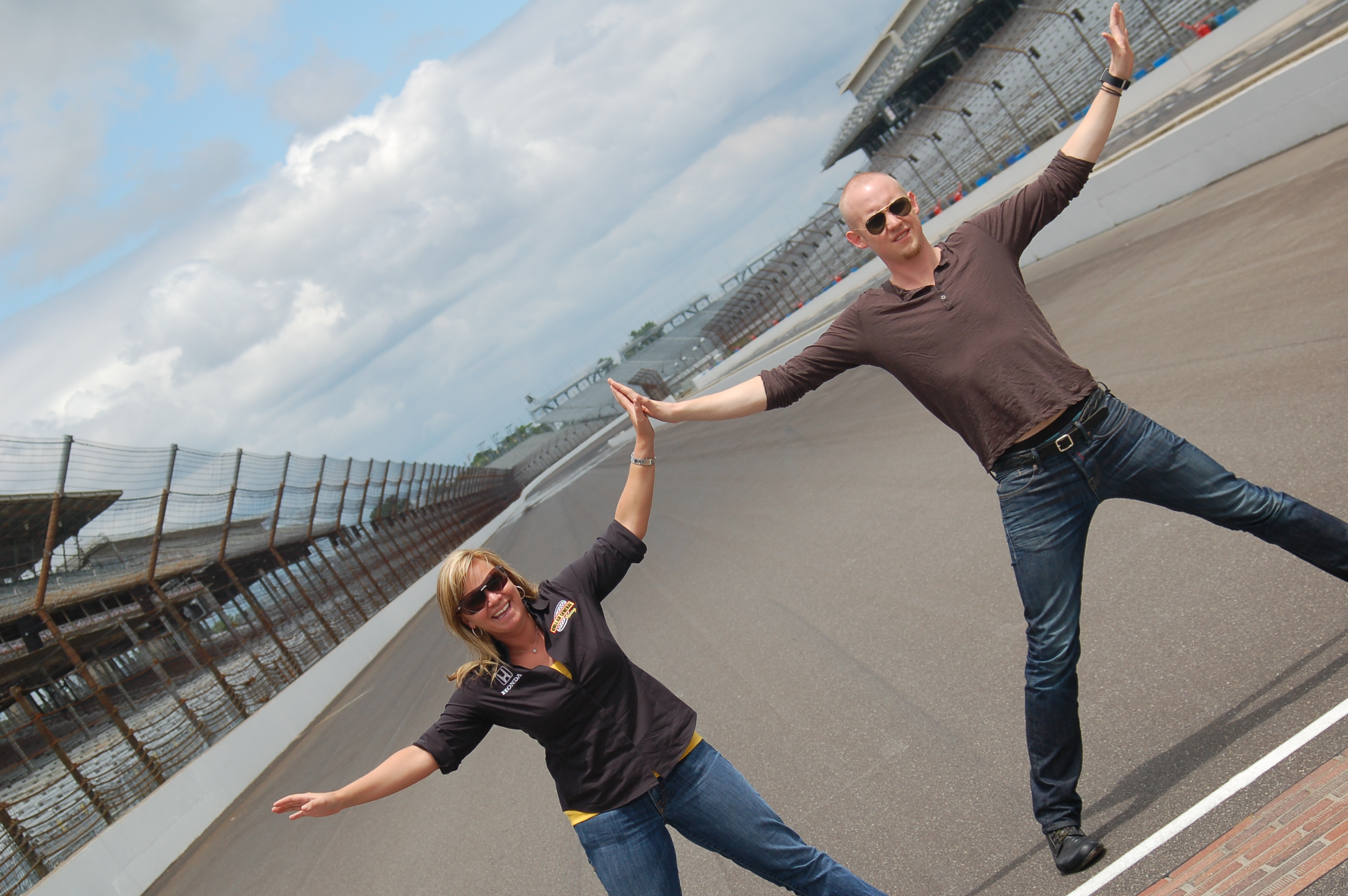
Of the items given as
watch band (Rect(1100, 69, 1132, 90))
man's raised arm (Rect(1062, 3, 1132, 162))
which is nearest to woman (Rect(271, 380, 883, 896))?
man's raised arm (Rect(1062, 3, 1132, 162))

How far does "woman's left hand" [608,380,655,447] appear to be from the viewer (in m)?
3.33

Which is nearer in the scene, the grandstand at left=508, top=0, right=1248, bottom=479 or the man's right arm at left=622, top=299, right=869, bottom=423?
the man's right arm at left=622, top=299, right=869, bottom=423

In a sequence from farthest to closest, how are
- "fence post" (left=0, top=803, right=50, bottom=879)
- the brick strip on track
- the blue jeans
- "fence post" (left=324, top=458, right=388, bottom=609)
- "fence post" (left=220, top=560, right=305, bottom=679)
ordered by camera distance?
"fence post" (left=324, top=458, right=388, bottom=609)
"fence post" (left=220, top=560, right=305, bottom=679)
"fence post" (left=0, top=803, right=50, bottom=879)
the blue jeans
the brick strip on track

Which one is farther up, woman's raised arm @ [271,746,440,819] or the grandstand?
the grandstand

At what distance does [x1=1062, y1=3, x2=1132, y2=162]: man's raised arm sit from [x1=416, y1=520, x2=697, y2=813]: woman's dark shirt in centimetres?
214

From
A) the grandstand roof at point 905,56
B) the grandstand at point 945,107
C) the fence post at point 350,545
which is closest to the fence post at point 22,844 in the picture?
the fence post at point 350,545

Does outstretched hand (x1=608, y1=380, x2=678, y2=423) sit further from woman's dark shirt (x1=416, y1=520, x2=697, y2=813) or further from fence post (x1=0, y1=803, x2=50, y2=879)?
fence post (x1=0, y1=803, x2=50, y2=879)

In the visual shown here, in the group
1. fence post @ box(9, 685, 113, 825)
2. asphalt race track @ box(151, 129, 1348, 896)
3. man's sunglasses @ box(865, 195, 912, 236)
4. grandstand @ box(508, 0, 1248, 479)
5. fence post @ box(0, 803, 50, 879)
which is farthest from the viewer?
grandstand @ box(508, 0, 1248, 479)

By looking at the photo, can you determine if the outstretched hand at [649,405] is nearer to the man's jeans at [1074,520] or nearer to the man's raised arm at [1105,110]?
the man's jeans at [1074,520]

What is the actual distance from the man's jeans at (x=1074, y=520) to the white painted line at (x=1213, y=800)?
17 centimetres

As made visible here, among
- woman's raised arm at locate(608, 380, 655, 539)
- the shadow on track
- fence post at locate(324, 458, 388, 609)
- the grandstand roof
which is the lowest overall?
the shadow on track

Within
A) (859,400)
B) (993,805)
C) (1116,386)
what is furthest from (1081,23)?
(993,805)

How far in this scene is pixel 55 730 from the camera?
34.9 ft

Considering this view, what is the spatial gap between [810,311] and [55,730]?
3352 centimetres
